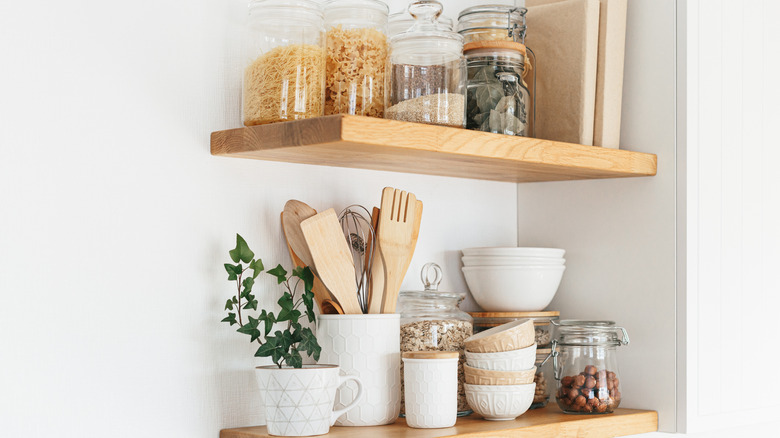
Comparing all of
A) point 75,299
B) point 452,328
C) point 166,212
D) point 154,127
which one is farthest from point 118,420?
point 452,328

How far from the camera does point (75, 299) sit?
1.07 m

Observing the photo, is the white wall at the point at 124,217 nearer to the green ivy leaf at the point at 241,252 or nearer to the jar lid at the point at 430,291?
the green ivy leaf at the point at 241,252

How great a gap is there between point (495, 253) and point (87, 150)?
69 cm

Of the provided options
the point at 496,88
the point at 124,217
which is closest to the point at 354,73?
the point at 496,88

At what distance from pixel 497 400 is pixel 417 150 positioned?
404 mm

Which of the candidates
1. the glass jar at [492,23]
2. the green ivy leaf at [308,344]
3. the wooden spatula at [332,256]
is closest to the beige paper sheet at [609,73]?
the glass jar at [492,23]

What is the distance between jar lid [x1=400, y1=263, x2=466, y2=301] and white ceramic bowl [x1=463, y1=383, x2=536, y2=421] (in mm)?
141

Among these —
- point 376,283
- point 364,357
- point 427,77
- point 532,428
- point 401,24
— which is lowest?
point 532,428

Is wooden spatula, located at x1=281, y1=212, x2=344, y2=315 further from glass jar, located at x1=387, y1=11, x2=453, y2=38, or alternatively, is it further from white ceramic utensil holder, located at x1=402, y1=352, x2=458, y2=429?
glass jar, located at x1=387, y1=11, x2=453, y2=38

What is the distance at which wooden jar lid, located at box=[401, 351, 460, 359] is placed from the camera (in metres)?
1.21

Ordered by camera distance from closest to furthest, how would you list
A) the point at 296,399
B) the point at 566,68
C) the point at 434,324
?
the point at 296,399, the point at 434,324, the point at 566,68

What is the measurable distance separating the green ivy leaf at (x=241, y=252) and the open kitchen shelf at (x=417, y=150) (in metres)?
0.12

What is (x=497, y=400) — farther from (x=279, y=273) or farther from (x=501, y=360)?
(x=279, y=273)

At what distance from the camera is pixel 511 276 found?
147cm
